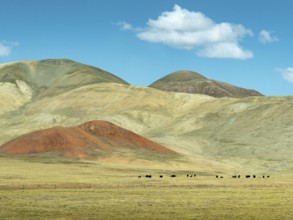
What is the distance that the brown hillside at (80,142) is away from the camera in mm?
128875

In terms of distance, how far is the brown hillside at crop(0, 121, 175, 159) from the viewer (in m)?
129

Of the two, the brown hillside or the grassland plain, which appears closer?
the grassland plain

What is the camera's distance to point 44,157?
401 feet

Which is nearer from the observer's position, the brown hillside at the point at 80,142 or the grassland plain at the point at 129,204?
the grassland plain at the point at 129,204

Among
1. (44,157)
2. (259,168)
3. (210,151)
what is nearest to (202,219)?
(44,157)

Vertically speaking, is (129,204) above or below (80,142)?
below

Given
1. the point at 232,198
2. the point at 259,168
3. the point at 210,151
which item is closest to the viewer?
the point at 232,198

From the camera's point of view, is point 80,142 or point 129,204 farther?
point 80,142

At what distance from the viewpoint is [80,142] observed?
133 metres

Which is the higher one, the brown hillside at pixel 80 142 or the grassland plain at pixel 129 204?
the brown hillside at pixel 80 142

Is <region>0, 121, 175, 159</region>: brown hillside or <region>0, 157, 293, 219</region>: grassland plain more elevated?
<region>0, 121, 175, 159</region>: brown hillside

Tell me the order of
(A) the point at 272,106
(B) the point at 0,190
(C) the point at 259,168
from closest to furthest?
(B) the point at 0,190 < (C) the point at 259,168 < (A) the point at 272,106

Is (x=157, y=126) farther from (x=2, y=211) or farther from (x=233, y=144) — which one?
(x=2, y=211)

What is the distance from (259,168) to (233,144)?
93.7ft
